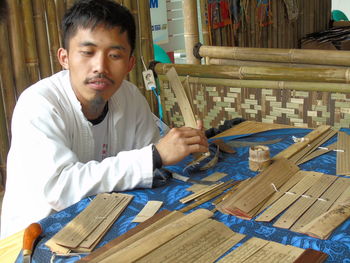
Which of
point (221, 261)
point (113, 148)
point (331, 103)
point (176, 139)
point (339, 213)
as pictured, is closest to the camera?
point (221, 261)

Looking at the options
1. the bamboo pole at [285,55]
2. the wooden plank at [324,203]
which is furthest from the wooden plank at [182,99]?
the bamboo pole at [285,55]

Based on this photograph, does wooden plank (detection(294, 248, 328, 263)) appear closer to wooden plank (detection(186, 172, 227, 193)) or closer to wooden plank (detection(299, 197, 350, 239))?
wooden plank (detection(299, 197, 350, 239))

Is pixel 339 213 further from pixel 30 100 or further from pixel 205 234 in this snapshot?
pixel 30 100

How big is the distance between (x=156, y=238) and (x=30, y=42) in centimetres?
166

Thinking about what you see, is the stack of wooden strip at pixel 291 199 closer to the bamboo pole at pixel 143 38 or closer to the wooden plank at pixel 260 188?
the wooden plank at pixel 260 188

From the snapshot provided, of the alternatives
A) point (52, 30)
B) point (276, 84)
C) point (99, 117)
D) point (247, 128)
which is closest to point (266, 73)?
point (276, 84)

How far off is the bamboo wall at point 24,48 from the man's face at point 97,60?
0.86 meters

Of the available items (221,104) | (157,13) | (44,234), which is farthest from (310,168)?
(157,13)

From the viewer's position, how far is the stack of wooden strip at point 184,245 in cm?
88

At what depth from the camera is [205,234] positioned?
0.97 m

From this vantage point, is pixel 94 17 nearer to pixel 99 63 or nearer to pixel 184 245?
pixel 99 63

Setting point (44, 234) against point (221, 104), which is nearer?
point (44, 234)

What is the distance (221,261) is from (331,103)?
1348 mm

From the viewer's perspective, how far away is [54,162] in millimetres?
1255
